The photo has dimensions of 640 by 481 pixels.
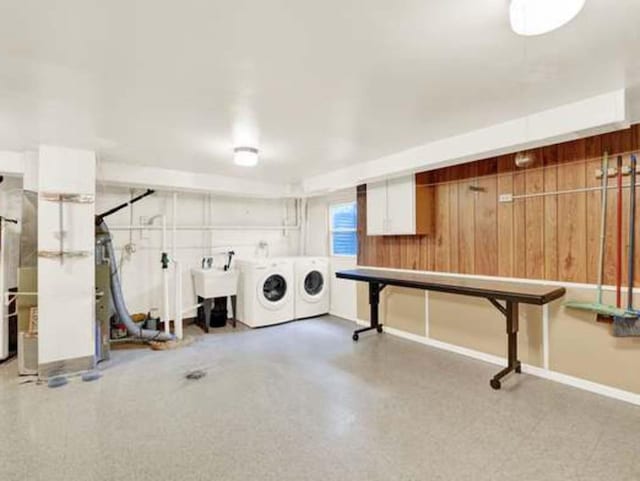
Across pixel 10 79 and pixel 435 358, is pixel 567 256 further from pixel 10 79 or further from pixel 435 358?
pixel 10 79

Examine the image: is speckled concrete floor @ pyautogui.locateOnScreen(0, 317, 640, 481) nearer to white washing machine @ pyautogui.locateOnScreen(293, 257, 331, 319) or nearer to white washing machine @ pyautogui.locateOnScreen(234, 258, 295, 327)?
white washing machine @ pyautogui.locateOnScreen(234, 258, 295, 327)

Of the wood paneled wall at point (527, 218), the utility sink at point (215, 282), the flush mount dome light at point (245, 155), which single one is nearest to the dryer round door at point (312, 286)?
the utility sink at point (215, 282)

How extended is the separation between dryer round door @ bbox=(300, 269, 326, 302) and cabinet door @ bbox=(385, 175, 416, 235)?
1.59 meters

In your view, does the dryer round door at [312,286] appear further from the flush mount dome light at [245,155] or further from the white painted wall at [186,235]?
the flush mount dome light at [245,155]

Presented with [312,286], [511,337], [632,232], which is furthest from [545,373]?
[312,286]

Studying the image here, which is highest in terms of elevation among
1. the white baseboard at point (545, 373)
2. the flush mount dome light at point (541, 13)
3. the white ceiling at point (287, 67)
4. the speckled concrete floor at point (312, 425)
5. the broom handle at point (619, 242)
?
the white ceiling at point (287, 67)

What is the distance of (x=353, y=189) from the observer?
528 centimetres

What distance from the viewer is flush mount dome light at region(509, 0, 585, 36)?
1200mm

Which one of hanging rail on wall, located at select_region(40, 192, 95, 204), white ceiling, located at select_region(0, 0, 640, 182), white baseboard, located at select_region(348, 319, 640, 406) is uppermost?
white ceiling, located at select_region(0, 0, 640, 182)

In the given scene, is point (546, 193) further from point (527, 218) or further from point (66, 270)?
point (66, 270)

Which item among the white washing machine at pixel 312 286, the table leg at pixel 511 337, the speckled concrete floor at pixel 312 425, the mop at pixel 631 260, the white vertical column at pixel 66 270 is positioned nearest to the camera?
the speckled concrete floor at pixel 312 425

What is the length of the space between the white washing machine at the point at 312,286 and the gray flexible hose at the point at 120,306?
191cm

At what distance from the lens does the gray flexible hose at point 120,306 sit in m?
3.92

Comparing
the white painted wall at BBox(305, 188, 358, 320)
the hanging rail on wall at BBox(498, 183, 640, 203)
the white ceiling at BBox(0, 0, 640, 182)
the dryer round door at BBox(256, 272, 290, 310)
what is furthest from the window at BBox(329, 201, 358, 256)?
the white ceiling at BBox(0, 0, 640, 182)
